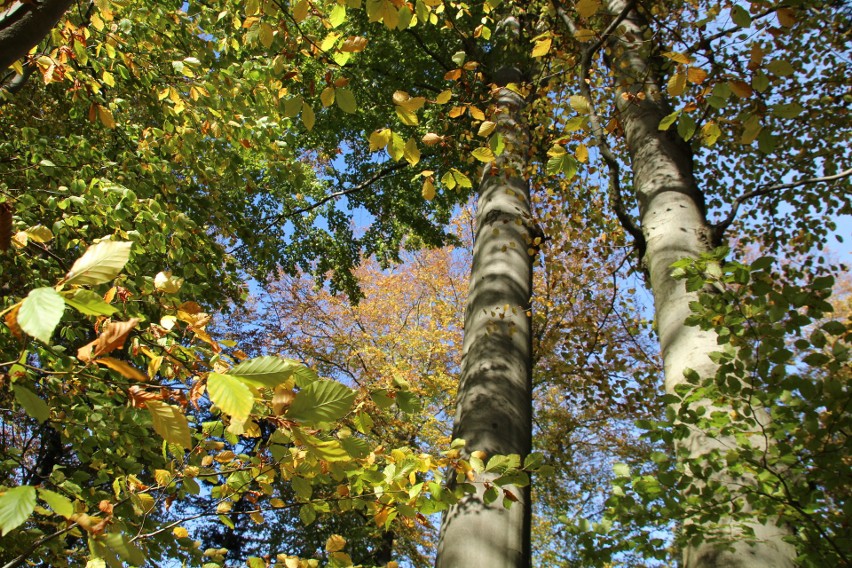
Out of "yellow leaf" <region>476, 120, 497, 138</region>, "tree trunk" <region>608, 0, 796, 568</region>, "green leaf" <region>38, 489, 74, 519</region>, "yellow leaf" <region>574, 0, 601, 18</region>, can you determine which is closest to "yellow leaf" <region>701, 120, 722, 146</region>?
"tree trunk" <region>608, 0, 796, 568</region>

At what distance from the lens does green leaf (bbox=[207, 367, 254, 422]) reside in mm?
936

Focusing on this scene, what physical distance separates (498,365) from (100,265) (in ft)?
8.12

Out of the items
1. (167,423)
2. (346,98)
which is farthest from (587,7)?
(167,423)

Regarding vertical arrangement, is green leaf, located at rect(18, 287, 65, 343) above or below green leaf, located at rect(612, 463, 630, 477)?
below

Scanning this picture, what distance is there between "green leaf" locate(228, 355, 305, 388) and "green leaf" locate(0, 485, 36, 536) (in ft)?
1.39

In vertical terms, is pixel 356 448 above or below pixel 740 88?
below

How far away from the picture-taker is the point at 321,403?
3.81 feet

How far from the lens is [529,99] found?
232 inches

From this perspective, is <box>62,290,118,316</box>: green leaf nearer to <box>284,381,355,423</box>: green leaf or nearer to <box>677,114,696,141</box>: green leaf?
<box>284,381,355,423</box>: green leaf

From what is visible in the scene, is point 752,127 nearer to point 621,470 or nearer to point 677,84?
point 677,84

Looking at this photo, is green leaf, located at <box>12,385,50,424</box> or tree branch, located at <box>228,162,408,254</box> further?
tree branch, located at <box>228,162,408,254</box>

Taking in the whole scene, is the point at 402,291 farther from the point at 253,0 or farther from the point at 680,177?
the point at 253,0

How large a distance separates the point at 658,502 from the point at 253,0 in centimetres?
270

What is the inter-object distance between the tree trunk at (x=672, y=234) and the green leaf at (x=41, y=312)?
2.19 m
